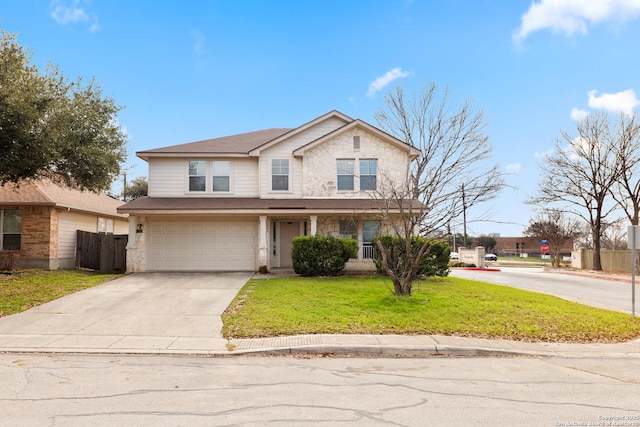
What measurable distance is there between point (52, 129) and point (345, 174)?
11399 mm

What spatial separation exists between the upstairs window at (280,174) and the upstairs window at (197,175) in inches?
125

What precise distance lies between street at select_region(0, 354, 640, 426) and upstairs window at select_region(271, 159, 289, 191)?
12840 millimetres

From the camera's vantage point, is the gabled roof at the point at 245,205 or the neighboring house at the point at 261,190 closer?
the gabled roof at the point at 245,205

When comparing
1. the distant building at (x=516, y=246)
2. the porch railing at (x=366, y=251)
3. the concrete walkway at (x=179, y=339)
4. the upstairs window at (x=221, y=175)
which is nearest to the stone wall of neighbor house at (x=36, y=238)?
the upstairs window at (x=221, y=175)

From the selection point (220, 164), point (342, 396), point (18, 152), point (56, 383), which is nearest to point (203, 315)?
point (56, 383)

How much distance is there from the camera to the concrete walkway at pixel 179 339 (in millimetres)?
7414

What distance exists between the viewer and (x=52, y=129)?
13141 mm

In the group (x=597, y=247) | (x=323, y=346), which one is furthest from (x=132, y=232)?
(x=597, y=247)

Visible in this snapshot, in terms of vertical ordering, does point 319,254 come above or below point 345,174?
below

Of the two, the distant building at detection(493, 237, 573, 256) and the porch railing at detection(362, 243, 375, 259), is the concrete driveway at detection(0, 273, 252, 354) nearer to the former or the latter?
the porch railing at detection(362, 243, 375, 259)

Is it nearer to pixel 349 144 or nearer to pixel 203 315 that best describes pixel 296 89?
pixel 349 144

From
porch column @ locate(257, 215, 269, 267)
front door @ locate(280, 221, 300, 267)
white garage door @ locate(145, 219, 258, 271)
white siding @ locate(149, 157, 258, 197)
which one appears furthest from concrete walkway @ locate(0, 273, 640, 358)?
white siding @ locate(149, 157, 258, 197)

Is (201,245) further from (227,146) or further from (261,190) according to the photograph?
(227,146)

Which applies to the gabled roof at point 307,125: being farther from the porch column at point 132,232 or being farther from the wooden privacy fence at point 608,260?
the wooden privacy fence at point 608,260
